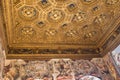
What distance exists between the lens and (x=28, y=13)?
278 inches

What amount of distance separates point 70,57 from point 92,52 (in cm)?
115

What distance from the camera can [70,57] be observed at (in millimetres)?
8586

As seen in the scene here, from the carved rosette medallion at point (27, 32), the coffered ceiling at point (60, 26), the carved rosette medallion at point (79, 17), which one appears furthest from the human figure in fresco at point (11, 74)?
the carved rosette medallion at point (79, 17)

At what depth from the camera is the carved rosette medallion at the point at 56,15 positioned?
7.20m

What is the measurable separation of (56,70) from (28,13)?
8.70 feet

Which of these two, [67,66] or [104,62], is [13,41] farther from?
[104,62]

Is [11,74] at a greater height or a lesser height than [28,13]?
lesser

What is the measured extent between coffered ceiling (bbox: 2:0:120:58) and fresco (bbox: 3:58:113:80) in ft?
1.35

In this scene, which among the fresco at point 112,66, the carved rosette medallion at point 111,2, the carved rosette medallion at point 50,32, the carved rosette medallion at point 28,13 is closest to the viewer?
the carved rosette medallion at point 28,13

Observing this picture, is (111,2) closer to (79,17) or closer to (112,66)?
(79,17)

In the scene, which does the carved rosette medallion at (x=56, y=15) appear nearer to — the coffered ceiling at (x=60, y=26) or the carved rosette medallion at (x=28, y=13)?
the coffered ceiling at (x=60, y=26)

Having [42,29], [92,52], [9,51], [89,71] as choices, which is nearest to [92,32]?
[92,52]

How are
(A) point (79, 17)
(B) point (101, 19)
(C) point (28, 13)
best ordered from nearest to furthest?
(C) point (28, 13) < (A) point (79, 17) < (B) point (101, 19)

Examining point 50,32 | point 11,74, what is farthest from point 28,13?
point 11,74
